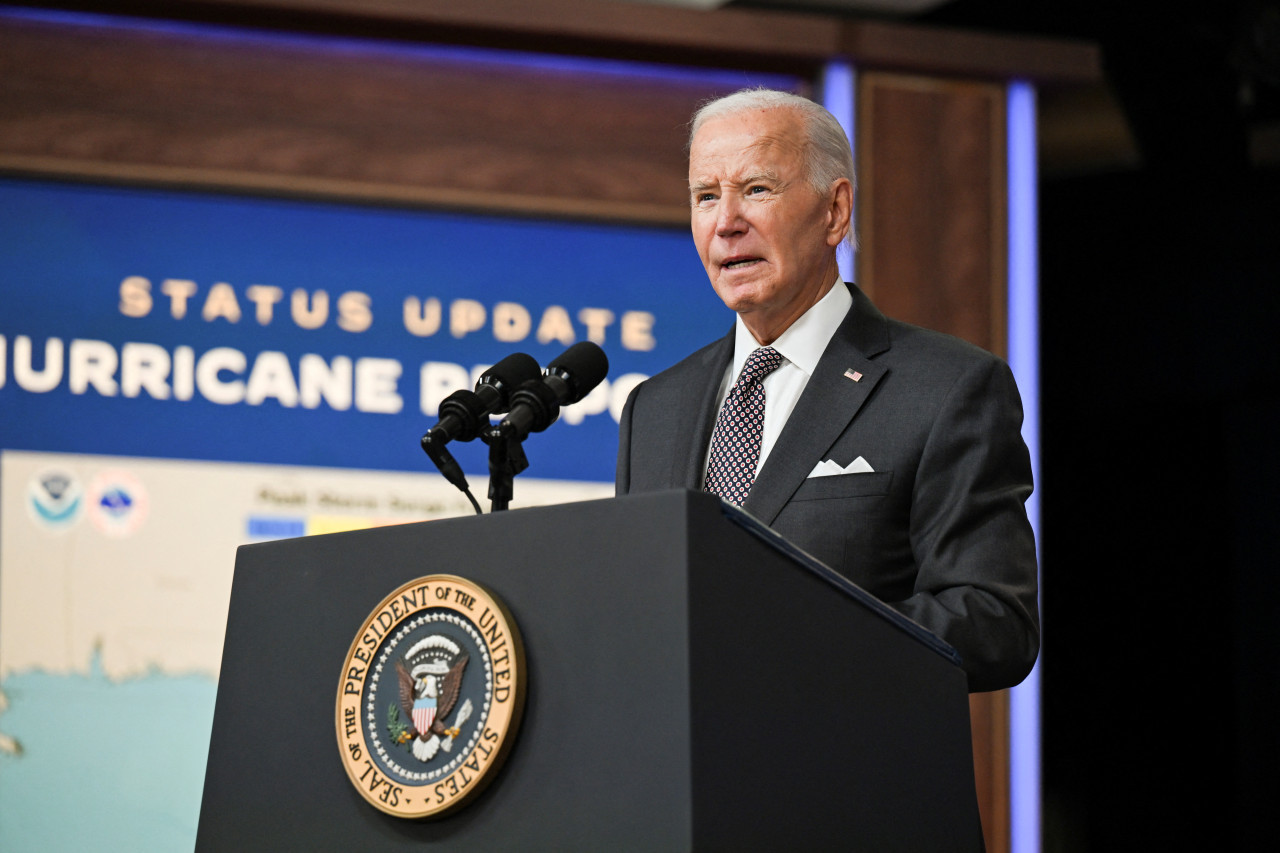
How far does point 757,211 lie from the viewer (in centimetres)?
184

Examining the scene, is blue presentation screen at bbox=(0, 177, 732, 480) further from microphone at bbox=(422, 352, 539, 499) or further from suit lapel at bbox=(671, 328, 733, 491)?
microphone at bbox=(422, 352, 539, 499)

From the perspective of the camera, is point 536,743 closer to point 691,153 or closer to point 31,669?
point 691,153

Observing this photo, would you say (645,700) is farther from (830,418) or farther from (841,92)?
(841,92)

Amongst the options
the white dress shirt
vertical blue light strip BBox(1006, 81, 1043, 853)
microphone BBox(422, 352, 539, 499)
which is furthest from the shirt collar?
vertical blue light strip BBox(1006, 81, 1043, 853)

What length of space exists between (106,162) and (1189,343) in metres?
4.02

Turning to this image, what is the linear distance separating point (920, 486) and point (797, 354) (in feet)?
1.03

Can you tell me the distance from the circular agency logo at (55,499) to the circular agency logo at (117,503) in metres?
0.04

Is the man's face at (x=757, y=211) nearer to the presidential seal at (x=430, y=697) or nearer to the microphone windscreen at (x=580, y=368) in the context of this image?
the microphone windscreen at (x=580, y=368)

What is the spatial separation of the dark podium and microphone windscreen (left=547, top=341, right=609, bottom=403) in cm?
33

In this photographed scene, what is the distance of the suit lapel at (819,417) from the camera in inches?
65.7

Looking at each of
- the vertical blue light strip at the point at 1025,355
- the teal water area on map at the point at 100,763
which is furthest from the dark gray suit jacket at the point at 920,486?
the teal water area on map at the point at 100,763

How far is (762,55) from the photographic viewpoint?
4148 mm

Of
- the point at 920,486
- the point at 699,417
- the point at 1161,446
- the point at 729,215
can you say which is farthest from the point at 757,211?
the point at 1161,446

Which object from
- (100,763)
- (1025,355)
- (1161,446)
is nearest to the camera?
(100,763)
